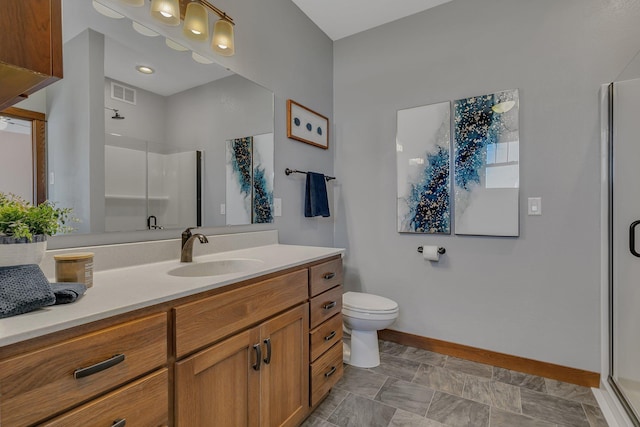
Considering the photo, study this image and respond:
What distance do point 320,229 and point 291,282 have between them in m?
1.24

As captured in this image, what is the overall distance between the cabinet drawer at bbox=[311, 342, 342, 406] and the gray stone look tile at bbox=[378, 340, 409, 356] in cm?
69

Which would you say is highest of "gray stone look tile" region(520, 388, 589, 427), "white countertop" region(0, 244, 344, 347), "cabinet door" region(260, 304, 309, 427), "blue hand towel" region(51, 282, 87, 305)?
"blue hand towel" region(51, 282, 87, 305)

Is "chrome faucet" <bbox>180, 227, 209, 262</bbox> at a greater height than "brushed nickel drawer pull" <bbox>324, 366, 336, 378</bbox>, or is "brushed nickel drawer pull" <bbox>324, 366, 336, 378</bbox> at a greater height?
"chrome faucet" <bbox>180, 227, 209, 262</bbox>

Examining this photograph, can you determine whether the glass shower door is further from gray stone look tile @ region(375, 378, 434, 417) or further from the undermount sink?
the undermount sink

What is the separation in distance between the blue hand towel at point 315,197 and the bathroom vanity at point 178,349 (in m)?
0.74

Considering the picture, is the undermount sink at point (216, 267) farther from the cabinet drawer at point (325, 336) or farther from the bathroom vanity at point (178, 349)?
the cabinet drawer at point (325, 336)

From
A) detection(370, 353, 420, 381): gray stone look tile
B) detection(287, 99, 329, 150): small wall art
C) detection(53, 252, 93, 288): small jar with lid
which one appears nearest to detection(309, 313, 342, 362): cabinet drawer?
detection(370, 353, 420, 381): gray stone look tile

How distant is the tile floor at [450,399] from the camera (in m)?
1.58

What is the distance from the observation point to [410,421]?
1.58 m

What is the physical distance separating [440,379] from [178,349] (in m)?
1.73

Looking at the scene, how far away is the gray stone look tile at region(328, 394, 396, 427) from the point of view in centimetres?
157

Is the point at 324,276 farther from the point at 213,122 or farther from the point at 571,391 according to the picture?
the point at 571,391

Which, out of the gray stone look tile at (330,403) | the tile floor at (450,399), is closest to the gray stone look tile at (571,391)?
the tile floor at (450,399)

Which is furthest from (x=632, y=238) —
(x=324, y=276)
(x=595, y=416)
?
(x=324, y=276)
